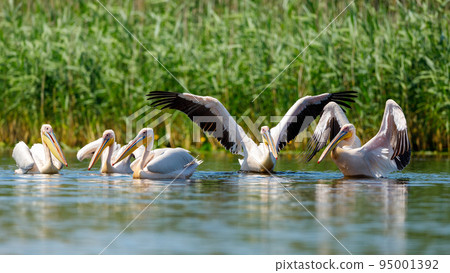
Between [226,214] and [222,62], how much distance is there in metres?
8.52

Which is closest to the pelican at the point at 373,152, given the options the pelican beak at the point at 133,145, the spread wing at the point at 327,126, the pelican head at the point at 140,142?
the spread wing at the point at 327,126

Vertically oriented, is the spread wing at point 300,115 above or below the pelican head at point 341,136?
above

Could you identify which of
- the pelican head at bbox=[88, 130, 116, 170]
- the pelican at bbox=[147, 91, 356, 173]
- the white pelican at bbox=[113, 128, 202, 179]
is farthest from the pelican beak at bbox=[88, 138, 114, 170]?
the pelican at bbox=[147, 91, 356, 173]

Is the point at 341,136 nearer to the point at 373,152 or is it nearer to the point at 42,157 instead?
the point at 373,152

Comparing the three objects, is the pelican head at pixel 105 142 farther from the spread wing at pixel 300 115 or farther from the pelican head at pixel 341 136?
the pelican head at pixel 341 136

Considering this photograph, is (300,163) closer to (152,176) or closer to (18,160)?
(152,176)

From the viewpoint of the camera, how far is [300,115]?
1198cm

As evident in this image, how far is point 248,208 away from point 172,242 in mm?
1826

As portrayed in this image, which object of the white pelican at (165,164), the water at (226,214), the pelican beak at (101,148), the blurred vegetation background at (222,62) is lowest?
the water at (226,214)

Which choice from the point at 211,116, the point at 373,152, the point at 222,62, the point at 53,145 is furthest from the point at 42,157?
the point at 222,62

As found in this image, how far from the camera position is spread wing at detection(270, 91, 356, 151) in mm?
11477

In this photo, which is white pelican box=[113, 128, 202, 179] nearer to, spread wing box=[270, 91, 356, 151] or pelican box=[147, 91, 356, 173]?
pelican box=[147, 91, 356, 173]

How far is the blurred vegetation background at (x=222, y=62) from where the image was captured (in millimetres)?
14555

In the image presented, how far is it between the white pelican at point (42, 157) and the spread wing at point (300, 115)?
9.47 feet
